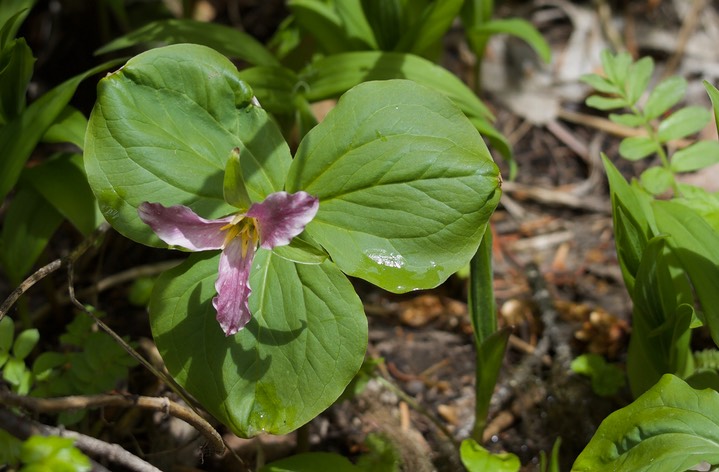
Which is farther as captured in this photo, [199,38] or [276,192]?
[199,38]

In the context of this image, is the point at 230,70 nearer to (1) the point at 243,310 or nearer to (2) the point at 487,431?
(1) the point at 243,310

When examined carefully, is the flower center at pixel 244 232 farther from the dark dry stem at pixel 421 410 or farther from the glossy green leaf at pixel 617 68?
the glossy green leaf at pixel 617 68

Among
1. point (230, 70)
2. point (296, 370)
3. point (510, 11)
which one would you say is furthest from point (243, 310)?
point (510, 11)

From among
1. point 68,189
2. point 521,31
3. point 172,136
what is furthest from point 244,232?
point 521,31

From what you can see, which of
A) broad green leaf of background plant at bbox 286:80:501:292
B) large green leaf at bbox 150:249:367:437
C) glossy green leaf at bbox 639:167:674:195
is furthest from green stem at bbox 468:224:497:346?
glossy green leaf at bbox 639:167:674:195

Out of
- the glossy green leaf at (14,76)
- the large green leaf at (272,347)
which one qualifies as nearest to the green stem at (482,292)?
the large green leaf at (272,347)

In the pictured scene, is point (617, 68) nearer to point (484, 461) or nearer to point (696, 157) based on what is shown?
point (696, 157)

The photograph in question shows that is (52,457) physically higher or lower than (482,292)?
higher
